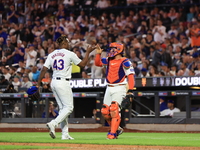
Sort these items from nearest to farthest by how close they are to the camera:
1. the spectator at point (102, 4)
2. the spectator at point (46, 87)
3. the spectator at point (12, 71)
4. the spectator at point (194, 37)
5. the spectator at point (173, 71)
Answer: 1. the spectator at point (173, 71)
2. the spectator at point (46, 87)
3. the spectator at point (194, 37)
4. the spectator at point (12, 71)
5. the spectator at point (102, 4)

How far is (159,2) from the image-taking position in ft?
72.9

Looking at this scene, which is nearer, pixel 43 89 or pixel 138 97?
pixel 138 97

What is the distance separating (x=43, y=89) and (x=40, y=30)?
6.45 m

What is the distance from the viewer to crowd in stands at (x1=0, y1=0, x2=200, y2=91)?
16969 millimetres

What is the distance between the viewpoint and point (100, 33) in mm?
20812

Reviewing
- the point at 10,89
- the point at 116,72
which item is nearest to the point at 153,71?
the point at 10,89

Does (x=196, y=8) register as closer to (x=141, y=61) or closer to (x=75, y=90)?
(x=141, y=61)

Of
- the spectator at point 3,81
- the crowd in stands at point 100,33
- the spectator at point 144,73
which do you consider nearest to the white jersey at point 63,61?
the crowd in stands at point 100,33

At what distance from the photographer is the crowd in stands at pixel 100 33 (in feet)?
55.7

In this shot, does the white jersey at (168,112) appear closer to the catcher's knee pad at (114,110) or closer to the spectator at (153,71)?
the spectator at (153,71)

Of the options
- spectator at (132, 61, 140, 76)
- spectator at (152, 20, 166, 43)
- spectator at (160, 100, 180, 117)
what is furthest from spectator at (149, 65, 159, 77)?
spectator at (152, 20, 166, 43)

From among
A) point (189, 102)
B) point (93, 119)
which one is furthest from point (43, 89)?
point (189, 102)

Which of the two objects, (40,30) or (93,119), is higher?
(40,30)

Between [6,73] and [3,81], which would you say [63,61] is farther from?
[6,73]
